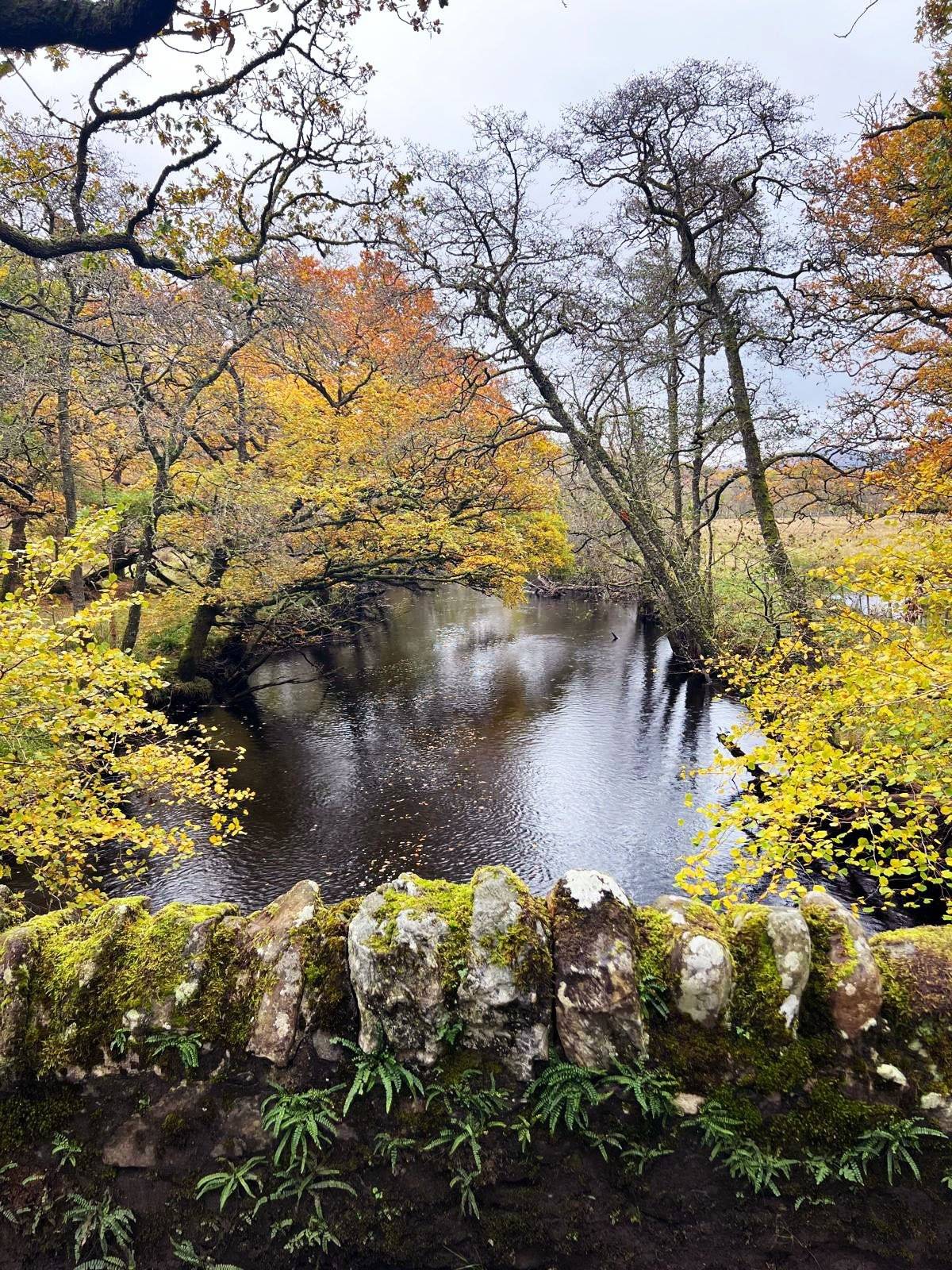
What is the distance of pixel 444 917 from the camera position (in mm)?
3635

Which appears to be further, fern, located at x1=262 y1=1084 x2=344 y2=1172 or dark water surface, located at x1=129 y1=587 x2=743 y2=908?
dark water surface, located at x1=129 y1=587 x2=743 y2=908

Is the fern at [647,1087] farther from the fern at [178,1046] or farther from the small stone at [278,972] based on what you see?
the fern at [178,1046]

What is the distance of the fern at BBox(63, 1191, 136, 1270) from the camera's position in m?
3.12

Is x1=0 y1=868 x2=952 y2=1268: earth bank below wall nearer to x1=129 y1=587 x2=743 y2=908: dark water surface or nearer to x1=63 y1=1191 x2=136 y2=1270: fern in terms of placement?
x1=63 y1=1191 x2=136 y2=1270: fern

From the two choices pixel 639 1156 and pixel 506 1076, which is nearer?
pixel 639 1156

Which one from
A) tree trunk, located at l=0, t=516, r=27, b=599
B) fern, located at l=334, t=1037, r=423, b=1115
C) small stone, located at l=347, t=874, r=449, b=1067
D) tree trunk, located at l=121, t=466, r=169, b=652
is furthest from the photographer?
tree trunk, located at l=0, t=516, r=27, b=599

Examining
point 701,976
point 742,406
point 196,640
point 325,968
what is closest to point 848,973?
point 701,976

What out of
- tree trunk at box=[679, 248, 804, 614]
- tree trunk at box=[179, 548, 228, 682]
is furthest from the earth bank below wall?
tree trunk at box=[179, 548, 228, 682]

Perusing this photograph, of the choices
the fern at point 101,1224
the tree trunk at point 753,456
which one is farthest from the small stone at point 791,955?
the tree trunk at point 753,456

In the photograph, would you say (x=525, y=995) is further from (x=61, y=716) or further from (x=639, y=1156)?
(x=61, y=716)

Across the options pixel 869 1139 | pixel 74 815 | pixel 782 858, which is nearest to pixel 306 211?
pixel 74 815

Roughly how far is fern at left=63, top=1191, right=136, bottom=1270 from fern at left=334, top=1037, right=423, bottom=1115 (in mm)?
1295

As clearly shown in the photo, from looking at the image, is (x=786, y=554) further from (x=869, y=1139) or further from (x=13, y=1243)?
(x=13, y=1243)

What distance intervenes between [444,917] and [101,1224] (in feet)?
7.82
